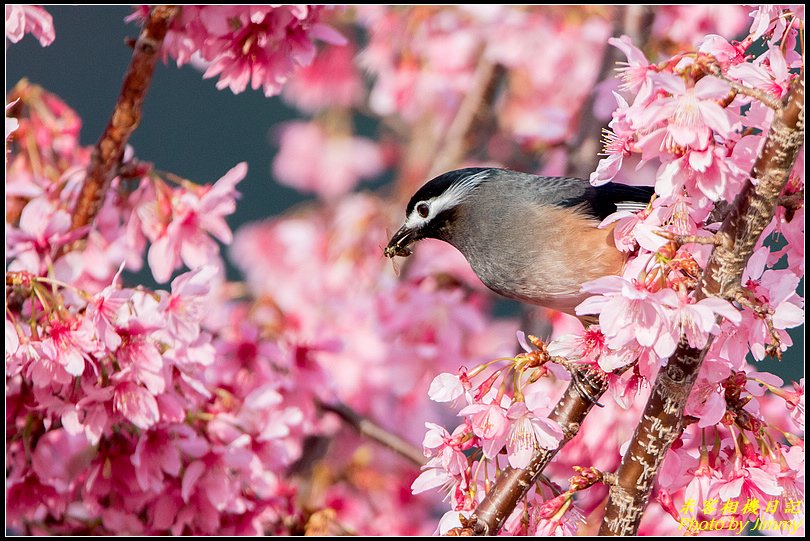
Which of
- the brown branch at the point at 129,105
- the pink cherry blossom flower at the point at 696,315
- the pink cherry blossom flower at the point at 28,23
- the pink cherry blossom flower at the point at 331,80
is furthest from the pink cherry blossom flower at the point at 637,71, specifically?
the pink cherry blossom flower at the point at 331,80

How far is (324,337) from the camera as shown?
8.29 feet

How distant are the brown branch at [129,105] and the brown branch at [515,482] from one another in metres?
1.04

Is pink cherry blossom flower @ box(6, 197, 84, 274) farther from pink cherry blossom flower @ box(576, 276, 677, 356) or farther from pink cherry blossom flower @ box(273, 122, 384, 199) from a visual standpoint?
pink cherry blossom flower @ box(273, 122, 384, 199)

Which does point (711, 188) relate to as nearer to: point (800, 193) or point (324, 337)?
point (800, 193)

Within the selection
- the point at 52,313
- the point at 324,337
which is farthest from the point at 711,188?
the point at 324,337

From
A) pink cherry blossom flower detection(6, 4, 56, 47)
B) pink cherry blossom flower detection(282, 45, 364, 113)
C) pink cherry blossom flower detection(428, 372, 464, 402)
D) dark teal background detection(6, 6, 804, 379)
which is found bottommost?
dark teal background detection(6, 6, 804, 379)

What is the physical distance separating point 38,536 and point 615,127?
4.84 feet

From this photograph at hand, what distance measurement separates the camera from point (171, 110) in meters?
5.79

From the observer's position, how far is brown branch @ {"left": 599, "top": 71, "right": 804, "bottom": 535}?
1.21 meters

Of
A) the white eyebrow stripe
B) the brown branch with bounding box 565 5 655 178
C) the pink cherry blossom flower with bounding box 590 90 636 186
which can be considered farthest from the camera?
the brown branch with bounding box 565 5 655 178

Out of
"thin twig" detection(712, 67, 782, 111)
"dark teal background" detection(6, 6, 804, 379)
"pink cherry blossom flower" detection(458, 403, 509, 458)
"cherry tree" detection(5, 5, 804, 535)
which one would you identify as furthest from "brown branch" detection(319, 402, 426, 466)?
"dark teal background" detection(6, 6, 804, 379)

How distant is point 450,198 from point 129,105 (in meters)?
0.69

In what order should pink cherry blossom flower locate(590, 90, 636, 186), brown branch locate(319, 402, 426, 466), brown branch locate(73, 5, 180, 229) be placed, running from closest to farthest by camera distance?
1. pink cherry blossom flower locate(590, 90, 636, 186)
2. brown branch locate(73, 5, 180, 229)
3. brown branch locate(319, 402, 426, 466)

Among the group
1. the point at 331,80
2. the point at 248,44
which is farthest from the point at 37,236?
the point at 331,80
